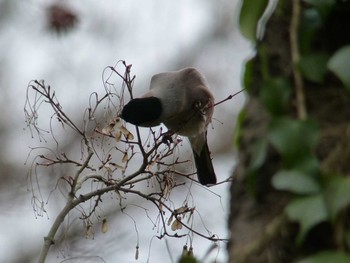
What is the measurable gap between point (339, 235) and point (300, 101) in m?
0.21

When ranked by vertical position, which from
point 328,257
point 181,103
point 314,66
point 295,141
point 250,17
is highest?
point 181,103

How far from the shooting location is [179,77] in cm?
367

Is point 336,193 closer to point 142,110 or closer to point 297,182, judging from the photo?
point 297,182

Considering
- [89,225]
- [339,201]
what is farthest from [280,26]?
[89,225]

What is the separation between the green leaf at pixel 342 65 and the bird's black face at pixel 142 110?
1.87 metres

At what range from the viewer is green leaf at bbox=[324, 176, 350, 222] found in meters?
1.04

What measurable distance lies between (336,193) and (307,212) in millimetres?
43

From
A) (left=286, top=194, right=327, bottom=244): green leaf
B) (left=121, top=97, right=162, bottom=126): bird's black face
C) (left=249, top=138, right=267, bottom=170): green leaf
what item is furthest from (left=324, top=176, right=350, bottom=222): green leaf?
(left=121, top=97, right=162, bottom=126): bird's black face

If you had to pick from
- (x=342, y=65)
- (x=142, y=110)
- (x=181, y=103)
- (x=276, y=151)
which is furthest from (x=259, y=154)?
(x=181, y=103)

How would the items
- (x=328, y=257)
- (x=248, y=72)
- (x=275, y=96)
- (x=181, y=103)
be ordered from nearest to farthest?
(x=328, y=257)
(x=275, y=96)
(x=248, y=72)
(x=181, y=103)

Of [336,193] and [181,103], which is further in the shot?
[181,103]

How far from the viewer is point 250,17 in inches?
48.8

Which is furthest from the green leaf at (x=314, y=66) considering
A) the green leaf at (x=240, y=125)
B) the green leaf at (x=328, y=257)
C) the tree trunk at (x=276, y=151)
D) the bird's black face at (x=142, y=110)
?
the bird's black face at (x=142, y=110)

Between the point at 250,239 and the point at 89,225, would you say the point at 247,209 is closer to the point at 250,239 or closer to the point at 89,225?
the point at 250,239
